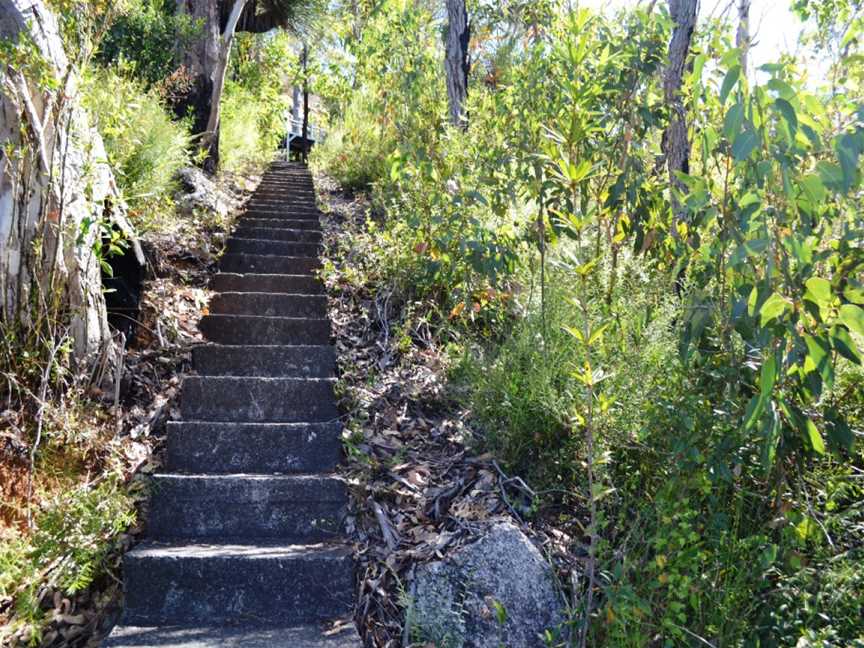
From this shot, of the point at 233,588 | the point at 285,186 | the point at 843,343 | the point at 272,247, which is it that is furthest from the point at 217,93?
the point at 843,343

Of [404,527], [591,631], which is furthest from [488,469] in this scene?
[591,631]

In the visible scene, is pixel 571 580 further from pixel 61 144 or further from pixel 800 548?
pixel 61 144

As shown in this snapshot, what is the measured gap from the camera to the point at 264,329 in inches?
189

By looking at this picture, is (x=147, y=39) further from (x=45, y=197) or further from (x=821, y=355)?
(x=821, y=355)

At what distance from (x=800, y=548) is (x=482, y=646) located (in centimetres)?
122

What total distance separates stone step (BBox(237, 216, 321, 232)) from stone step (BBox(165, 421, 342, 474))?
311cm

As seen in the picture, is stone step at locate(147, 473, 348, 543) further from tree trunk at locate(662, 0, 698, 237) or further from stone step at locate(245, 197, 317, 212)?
stone step at locate(245, 197, 317, 212)

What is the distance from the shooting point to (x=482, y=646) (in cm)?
263

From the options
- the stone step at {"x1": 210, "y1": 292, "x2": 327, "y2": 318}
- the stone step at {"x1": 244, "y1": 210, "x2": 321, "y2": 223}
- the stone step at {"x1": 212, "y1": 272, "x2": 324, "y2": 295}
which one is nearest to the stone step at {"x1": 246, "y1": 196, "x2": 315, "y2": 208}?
the stone step at {"x1": 244, "y1": 210, "x2": 321, "y2": 223}

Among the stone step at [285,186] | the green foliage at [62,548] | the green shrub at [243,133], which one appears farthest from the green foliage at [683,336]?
the green shrub at [243,133]

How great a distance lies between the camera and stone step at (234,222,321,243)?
6.23 meters

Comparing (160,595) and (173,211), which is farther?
(173,211)

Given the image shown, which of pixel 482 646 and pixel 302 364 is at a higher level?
pixel 302 364

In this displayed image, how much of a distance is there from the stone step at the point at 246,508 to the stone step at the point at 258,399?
0.64 m
